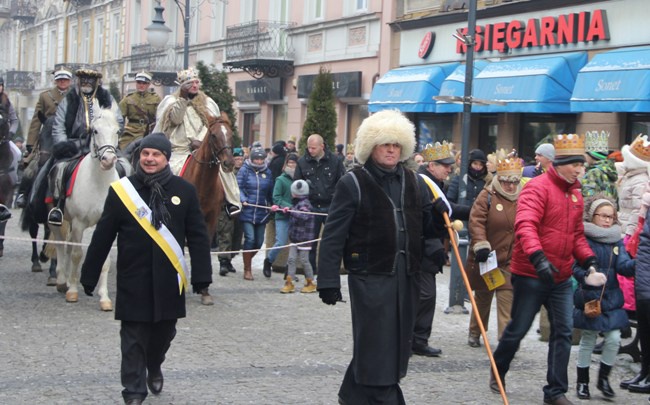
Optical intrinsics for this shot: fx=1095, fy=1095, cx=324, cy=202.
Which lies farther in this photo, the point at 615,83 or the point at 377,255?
the point at 615,83

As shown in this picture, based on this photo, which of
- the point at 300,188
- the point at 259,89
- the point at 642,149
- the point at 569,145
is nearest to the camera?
the point at 569,145

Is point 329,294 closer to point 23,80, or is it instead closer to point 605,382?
point 605,382

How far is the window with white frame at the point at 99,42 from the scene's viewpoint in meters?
52.5

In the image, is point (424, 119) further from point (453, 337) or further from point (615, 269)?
point (615, 269)

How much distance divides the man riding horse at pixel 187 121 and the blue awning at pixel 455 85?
1086 cm

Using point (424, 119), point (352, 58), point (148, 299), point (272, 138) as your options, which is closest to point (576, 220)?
point (148, 299)

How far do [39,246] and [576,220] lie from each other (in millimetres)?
10373

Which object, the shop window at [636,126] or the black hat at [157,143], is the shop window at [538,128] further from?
the black hat at [157,143]

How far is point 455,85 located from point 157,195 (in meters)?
16.9

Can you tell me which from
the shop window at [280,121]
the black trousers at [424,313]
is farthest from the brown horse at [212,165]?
the shop window at [280,121]

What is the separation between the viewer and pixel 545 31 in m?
22.1

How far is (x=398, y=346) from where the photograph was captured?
6711 millimetres

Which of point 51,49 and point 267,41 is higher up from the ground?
point 51,49

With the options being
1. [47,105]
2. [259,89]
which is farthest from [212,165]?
[259,89]
